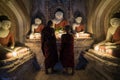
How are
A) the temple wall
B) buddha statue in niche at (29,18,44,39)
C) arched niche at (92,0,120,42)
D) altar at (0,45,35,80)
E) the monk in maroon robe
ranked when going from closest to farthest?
altar at (0,45,35,80) < the monk in maroon robe < arched niche at (92,0,120,42) < the temple wall < buddha statue in niche at (29,18,44,39)

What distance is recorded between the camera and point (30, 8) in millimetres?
7449

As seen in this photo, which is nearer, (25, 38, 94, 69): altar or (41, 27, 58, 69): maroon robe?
(41, 27, 58, 69): maroon robe

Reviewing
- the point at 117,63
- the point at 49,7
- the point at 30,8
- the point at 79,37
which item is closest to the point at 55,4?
the point at 49,7

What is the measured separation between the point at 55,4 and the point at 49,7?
200 millimetres

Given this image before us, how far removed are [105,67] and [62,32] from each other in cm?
253

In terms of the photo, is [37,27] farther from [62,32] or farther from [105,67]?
[105,67]

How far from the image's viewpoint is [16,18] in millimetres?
6895

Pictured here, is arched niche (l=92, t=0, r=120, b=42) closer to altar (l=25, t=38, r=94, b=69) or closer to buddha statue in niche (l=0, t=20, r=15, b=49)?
altar (l=25, t=38, r=94, b=69)

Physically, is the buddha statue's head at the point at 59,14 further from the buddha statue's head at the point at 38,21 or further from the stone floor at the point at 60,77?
the stone floor at the point at 60,77

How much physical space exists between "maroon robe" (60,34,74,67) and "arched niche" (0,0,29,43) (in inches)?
60.9

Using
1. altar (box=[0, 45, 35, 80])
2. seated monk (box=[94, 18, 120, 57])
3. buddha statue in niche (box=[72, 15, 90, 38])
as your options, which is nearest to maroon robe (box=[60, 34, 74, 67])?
seated monk (box=[94, 18, 120, 57])

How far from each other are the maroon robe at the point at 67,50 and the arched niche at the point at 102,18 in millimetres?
1404

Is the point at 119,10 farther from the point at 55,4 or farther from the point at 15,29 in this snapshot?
the point at 15,29

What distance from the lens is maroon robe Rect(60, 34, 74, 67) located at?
19.3 feet
